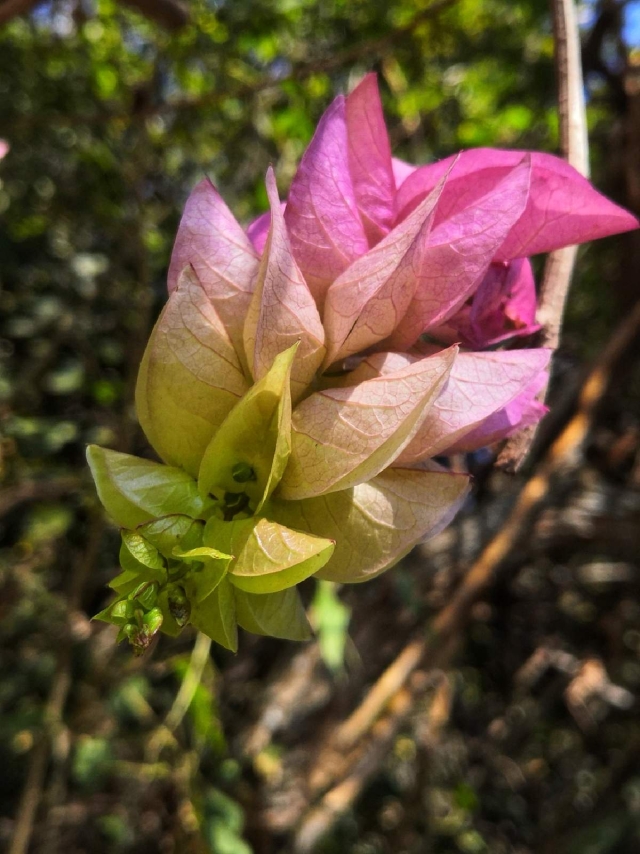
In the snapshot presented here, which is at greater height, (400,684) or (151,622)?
(151,622)

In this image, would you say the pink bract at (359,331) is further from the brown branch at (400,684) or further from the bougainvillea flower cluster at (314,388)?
the brown branch at (400,684)

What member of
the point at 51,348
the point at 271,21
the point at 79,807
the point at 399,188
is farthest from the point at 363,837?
the point at 271,21

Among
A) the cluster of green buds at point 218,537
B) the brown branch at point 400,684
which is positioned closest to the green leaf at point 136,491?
the cluster of green buds at point 218,537

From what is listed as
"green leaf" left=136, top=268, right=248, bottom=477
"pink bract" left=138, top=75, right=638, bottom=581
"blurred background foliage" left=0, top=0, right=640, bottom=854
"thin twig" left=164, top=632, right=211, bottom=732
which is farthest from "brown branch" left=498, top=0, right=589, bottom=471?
"thin twig" left=164, top=632, right=211, bottom=732

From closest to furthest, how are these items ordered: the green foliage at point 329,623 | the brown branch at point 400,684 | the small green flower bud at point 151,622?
the small green flower bud at point 151,622, the green foliage at point 329,623, the brown branch at point 400,684

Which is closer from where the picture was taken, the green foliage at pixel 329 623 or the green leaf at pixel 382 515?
the green leaf at pixel 382 515

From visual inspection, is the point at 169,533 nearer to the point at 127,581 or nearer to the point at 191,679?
the point at 127,581

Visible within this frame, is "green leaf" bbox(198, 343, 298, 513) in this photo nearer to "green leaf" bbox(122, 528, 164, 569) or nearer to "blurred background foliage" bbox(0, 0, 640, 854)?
"green leaf" bbox(122, 528, 164, 569)

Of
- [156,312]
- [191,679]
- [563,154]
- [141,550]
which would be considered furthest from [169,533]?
[156,312]

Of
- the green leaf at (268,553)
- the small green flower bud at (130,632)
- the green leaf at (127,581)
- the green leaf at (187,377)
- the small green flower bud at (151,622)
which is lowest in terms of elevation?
the small green flower bud at (130,632)
